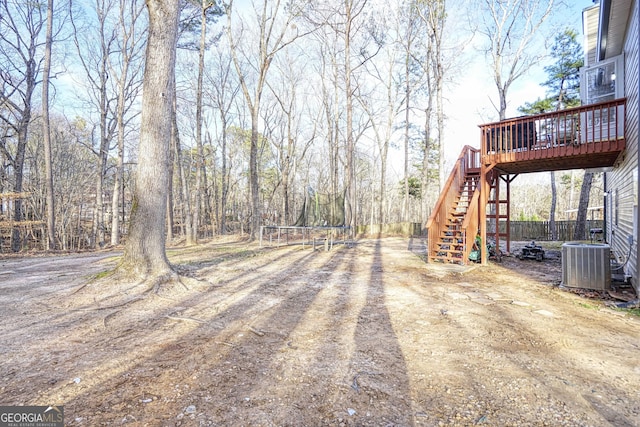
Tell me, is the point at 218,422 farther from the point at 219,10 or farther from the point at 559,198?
the point at 559,198

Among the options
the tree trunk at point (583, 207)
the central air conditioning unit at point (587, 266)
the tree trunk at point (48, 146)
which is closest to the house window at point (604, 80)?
the central air conditioning unit at point (587, 266)

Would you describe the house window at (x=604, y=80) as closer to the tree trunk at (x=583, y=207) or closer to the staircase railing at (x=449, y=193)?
the staircase railing at (x=449, y=193)

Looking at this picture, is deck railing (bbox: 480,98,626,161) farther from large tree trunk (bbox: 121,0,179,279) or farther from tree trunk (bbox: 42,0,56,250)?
tree trunk (bbox: 42,0,56,250)

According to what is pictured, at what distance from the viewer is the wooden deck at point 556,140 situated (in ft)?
20.1

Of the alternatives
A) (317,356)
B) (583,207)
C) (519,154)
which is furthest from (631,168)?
(583,207)

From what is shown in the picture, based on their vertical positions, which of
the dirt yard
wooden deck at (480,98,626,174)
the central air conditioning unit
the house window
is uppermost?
the house window

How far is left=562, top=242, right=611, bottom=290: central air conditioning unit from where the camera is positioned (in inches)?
190

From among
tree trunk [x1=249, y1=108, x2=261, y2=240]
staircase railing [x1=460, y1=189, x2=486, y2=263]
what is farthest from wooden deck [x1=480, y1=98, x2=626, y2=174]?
tree trunk [x1=249, y1=108, x2=261, y2=240]

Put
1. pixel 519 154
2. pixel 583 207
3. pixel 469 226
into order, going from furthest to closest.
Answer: pixel 583 207, pixel 469 226, pixel 519 154

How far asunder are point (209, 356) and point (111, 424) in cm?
92

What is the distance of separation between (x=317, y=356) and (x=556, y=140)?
22.8ft

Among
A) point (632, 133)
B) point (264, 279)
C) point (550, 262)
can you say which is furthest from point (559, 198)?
point (264, 279)

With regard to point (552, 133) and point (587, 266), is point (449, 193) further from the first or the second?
point (587, 266)

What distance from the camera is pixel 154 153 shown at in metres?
5.05
